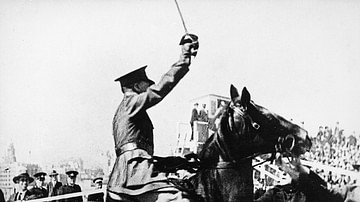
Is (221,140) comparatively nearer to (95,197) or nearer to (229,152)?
(229,152)

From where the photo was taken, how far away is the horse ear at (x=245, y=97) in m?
4.14

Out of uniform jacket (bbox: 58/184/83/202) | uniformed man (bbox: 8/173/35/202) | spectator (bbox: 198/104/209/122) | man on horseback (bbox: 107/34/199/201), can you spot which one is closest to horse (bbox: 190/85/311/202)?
spectator (bbox: 198/104/209/122)

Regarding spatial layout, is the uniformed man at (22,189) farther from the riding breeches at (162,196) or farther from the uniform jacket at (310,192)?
the uniform jacket at (310,192)

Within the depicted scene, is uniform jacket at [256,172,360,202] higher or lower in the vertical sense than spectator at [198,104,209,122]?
lower

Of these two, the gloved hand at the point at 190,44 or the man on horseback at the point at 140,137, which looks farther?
the gloved hand at the point at 190,44

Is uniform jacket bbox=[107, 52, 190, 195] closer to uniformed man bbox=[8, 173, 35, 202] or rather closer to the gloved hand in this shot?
the gloved hand

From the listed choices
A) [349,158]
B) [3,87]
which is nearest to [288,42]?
[349,158]

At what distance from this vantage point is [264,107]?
416cm

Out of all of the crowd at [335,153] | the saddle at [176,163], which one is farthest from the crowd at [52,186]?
the crowd at [335,153]

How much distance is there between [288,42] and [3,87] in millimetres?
1963

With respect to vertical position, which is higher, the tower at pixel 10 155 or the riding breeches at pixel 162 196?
the tower at pixel 10 155

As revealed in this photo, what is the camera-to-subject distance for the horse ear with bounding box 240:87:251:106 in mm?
4145

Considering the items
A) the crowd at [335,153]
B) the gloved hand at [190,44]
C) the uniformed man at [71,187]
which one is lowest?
the crowd at [335,153]

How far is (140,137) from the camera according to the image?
13.6 feet
